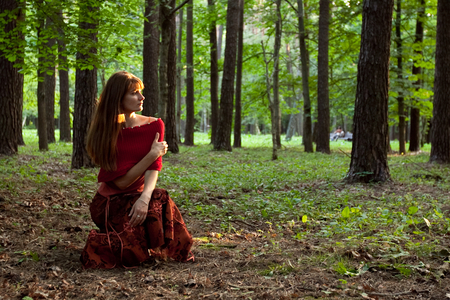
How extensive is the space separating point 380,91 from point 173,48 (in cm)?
889

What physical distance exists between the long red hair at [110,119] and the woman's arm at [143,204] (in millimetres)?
359

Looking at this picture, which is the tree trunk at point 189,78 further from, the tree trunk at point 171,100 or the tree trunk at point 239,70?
the tree trunk at point 171,100

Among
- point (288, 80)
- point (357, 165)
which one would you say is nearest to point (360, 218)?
point (357, 165)

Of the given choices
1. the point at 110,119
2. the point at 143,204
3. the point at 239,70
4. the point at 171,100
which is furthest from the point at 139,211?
the point at 239,70

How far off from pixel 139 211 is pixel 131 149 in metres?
0.62

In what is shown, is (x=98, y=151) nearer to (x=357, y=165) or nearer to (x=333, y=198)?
(x=333, y=198)

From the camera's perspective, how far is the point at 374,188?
24.5ft

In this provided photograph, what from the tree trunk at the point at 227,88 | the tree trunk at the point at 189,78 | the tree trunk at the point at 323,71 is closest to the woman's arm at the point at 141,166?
the tree trunk at the point at 227,88

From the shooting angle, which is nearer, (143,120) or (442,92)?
(143,120)

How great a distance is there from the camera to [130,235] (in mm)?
3748

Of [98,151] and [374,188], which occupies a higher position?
[98,151]

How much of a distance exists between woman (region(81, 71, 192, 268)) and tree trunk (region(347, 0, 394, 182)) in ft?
17.0

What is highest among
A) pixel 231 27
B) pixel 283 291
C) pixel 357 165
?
pixel 231 27

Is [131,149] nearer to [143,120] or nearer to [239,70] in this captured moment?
[143,120]
